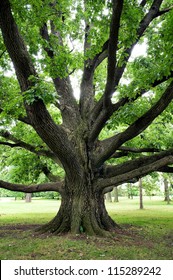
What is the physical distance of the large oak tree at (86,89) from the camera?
628 centimetres

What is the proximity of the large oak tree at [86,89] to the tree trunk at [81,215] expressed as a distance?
0.03m

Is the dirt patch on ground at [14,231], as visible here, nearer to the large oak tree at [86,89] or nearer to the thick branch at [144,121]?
the large oak tree at [86,89]

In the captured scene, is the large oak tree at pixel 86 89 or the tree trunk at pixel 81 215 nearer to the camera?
the large oak tree at pixel 86 89

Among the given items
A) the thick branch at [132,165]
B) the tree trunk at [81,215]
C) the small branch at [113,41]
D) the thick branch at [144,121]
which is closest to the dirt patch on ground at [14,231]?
the tree trunk at [81,215]

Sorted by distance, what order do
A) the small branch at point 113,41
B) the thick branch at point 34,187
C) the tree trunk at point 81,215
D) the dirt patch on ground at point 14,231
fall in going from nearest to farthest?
the small branch at point 113,41 < the tree trunk at point 81,215 < the dirt patch on ground at point 14,231 < the thick branch at point 34,187

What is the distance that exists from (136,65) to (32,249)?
610 cm

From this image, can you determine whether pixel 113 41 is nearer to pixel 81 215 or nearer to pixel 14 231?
pixel 81 215

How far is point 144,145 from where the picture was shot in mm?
11977

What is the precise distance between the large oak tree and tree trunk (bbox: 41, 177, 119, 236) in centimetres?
3

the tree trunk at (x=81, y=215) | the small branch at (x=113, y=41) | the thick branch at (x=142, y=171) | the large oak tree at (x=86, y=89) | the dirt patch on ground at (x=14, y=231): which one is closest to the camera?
the small branch at (x=113, y=41)

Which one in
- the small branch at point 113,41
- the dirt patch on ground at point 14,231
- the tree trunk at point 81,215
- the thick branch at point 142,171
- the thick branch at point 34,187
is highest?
the small branch at point 113,41

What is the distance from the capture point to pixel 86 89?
36.0ft

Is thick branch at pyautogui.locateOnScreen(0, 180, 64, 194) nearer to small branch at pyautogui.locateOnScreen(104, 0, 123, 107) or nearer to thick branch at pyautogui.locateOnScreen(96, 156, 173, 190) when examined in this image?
thick branch at pyautogui.locateOnScreen(96, 156, 173, 190)

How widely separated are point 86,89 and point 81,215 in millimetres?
4858
